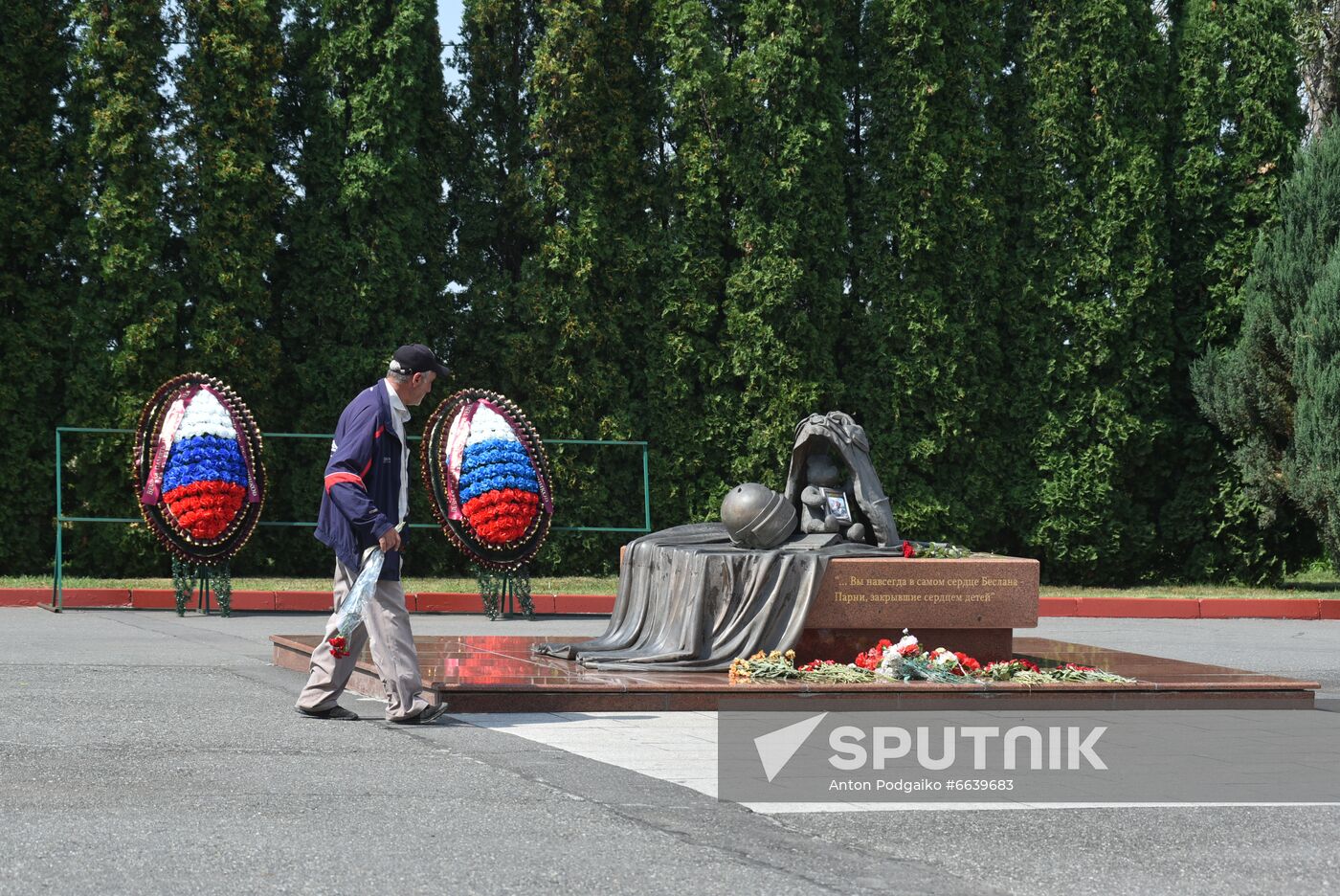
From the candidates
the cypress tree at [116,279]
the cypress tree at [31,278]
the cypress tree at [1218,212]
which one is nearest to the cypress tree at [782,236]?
the cypress tree at [1218,212]

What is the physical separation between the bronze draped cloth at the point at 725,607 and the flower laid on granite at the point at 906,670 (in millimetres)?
230

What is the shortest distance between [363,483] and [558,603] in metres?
8.93

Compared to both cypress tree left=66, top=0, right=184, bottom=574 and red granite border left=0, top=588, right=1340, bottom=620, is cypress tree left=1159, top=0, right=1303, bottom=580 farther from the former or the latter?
cypress tree left=66, top=0, right=184, bottom=574

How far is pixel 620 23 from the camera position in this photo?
20469 millimetres

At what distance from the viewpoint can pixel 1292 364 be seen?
18984 millimetres

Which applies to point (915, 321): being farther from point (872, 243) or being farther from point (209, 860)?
point (209, 860)

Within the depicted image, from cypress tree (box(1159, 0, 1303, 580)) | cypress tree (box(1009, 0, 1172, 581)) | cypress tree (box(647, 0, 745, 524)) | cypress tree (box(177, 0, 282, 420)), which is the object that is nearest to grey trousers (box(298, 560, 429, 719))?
cypress tree (box(177, 0, 282, 420))

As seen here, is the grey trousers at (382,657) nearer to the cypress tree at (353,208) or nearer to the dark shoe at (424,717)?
the dark shoe at (424,717)

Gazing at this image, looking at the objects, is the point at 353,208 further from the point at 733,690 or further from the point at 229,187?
the point at 733,690

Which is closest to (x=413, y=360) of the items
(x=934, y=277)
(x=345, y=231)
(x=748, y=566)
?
(x=748, y=566)

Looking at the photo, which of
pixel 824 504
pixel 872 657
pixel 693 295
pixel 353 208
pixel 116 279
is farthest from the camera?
pixel 693 295

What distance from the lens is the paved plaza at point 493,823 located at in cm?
480

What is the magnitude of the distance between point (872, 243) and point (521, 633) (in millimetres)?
8884

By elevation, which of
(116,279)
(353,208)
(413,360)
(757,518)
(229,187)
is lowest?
(757,518)
